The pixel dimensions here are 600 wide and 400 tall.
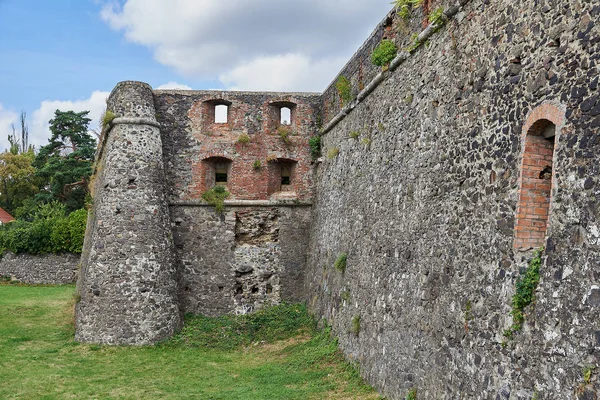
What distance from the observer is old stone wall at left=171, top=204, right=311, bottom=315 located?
16.1 m

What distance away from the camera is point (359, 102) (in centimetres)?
1233

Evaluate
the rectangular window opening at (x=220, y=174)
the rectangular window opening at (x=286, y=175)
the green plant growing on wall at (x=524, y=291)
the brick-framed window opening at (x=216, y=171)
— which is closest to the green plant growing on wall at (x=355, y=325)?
the green plant growing on wall at (x=524, y=291)

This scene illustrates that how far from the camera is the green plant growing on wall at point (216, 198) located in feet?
53.7

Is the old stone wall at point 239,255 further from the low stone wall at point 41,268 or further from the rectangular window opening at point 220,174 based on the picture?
the low stone wall at point 41,268

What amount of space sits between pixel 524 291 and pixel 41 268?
2684 centimetres

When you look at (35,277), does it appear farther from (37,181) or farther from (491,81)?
(491,81)

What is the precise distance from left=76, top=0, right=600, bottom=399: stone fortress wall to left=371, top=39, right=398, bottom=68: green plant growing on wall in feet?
0.56

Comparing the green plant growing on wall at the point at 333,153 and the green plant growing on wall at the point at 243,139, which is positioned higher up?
the green plant growing on wall at the point at 243,139

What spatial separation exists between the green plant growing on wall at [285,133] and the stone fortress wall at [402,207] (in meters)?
0.18

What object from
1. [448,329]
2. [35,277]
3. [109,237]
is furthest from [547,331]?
[35,277]

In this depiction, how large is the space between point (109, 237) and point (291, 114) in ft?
21.5

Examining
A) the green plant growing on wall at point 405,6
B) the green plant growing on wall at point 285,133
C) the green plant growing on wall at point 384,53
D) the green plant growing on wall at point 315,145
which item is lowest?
the green plant growing on wall at point 315,145

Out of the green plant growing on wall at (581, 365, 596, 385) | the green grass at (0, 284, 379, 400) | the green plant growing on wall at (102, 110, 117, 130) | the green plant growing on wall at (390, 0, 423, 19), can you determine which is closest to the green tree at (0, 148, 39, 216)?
the green grass at (0, 284, 379, 400)

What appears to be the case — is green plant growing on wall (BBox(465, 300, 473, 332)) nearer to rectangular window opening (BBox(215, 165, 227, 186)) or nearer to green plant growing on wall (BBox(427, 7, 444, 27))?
green plant growing on wall (BBox(427, 7, 444, 27))
